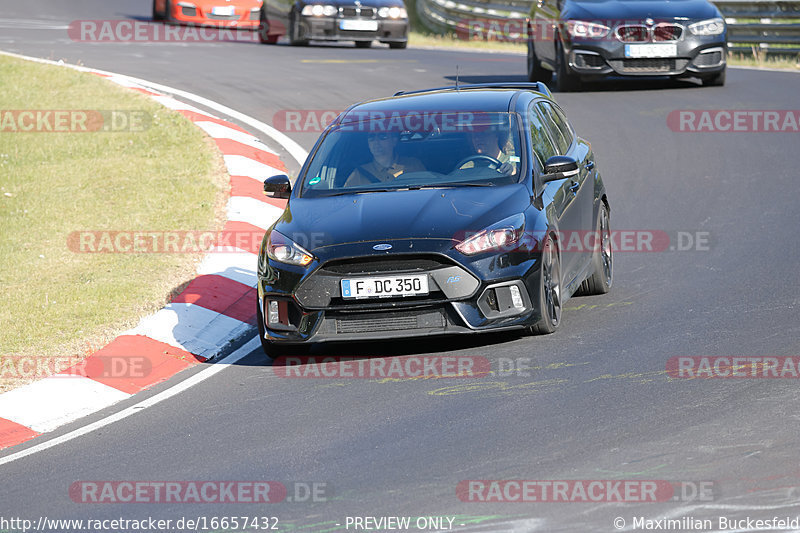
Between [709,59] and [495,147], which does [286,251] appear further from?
[709,59]

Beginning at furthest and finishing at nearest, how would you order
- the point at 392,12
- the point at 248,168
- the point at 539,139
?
the point at 392,12 < the point at 248,168 < the point at 539,139

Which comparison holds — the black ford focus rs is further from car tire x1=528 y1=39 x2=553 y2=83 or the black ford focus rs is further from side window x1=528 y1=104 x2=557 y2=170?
car tire x1=528 y1=39 x2=553 y2=83

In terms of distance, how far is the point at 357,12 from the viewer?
82.9 ft

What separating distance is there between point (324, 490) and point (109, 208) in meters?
7.81

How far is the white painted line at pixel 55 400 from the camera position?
26.0ft

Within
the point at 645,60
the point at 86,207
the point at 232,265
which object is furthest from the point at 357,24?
the point at 232,265

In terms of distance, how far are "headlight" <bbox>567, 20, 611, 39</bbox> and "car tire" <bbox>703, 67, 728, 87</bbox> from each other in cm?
184

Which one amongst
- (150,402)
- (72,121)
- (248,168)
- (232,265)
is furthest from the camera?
(72,121)

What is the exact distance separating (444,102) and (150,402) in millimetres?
3198

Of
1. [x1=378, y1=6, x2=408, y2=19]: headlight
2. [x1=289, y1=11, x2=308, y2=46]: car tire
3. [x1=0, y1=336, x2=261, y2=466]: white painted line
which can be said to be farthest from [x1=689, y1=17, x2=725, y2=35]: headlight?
[x1=0, y1=336, x2=261, y2=466]: white painted line

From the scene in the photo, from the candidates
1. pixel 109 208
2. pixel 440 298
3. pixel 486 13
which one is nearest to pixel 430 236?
pixel 440 298

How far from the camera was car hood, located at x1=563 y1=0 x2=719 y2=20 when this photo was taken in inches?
744

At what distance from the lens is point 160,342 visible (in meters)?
9.36

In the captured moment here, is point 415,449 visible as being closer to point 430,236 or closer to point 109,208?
point 430,236
